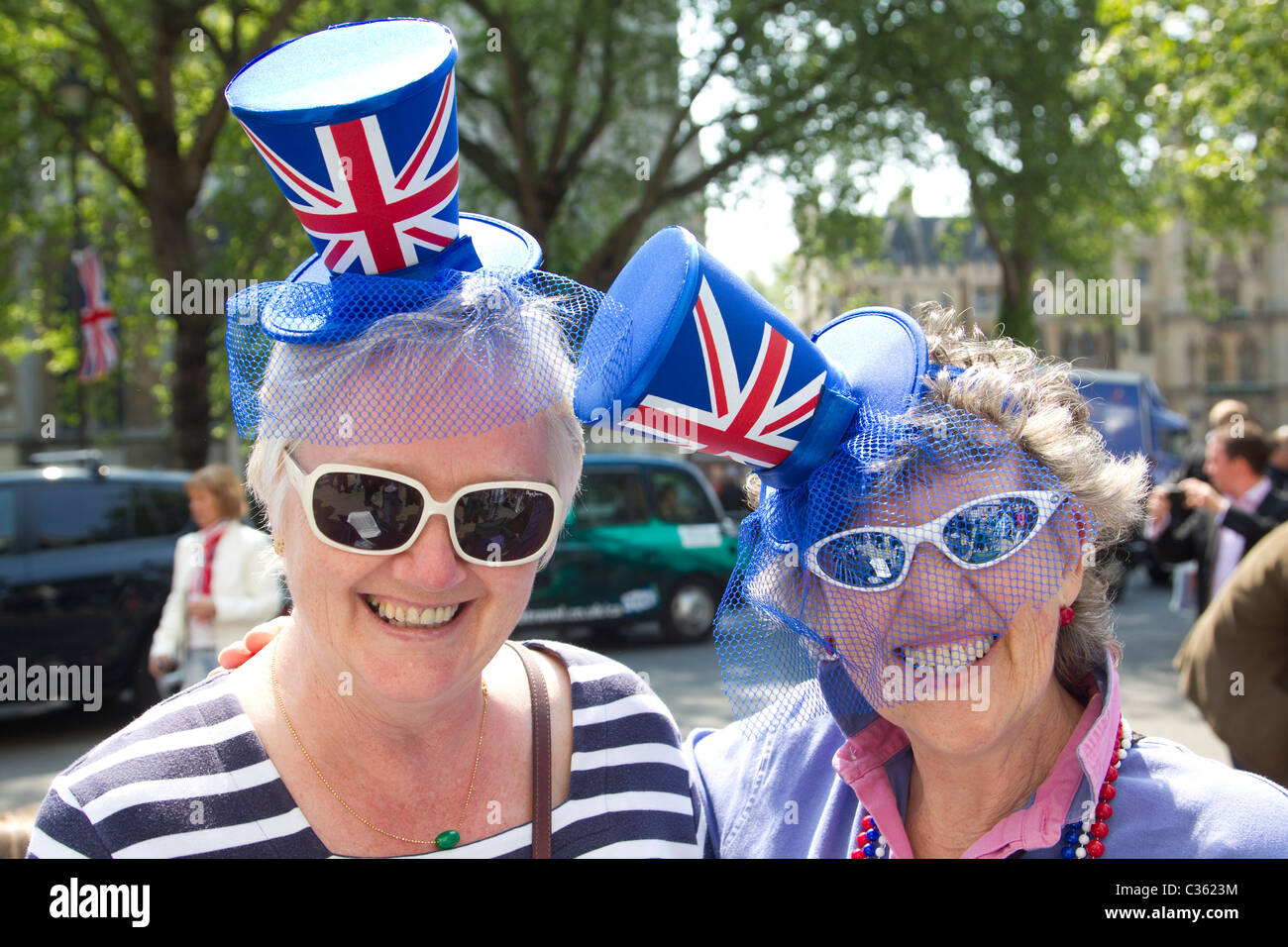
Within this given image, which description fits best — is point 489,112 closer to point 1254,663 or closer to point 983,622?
point 1254,663

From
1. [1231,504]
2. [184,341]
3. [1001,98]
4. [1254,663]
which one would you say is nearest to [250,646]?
[1254,663]

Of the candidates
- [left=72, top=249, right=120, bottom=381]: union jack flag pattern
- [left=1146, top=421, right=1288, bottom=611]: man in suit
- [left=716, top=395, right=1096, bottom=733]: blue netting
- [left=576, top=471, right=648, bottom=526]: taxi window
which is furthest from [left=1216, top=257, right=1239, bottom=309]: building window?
[left=716, top=395, right=1096, bottom=733]: blue netting

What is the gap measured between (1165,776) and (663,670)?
8400 mm

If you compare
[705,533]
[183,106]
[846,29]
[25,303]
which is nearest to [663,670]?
[705,533]

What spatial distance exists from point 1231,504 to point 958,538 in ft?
17.6

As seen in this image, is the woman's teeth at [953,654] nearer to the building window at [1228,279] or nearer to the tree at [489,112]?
the tree at [489,112]

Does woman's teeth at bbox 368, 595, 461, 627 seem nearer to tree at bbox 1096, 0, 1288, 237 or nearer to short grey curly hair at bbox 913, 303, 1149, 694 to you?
short grey curly hair at bbox 913, 303, 1149, 694

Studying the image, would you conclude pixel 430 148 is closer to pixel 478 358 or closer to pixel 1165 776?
pixel 478 358

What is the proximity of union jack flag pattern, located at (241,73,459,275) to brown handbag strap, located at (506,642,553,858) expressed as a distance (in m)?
0.69

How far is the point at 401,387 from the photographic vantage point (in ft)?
4.78

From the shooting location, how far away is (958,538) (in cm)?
162

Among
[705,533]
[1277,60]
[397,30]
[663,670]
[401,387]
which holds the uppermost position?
[1277,60]

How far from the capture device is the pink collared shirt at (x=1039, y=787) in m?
1.65

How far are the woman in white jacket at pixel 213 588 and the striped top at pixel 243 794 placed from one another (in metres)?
4.22
